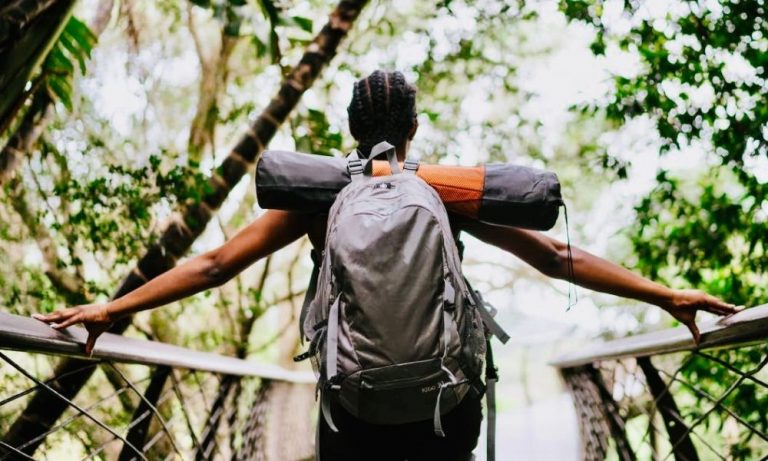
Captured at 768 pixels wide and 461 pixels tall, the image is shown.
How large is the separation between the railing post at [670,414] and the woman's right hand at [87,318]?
143cm

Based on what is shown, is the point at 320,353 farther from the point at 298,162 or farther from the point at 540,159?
the point at 540,159

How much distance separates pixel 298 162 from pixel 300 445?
3.93 metres

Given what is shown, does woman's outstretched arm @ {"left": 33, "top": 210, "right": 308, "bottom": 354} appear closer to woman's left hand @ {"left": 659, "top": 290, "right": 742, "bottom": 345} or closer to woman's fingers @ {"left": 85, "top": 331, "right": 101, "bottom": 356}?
woman's fingers @ {"left": 85, "top": 331, "right": 101, "bottom": 356}

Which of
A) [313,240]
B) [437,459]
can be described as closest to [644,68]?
[313,240]

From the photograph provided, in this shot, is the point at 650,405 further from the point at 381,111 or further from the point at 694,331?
the point at 381,111

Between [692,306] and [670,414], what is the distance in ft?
2.05

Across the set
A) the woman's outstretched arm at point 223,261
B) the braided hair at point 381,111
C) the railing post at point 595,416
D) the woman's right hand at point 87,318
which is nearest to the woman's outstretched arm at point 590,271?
the braided hair at point 381,111

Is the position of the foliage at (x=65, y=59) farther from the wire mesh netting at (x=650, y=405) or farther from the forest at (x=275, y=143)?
the wire mesh netting at (x=650, y=405)

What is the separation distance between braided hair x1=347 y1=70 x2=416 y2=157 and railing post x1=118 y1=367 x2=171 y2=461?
3.02ft

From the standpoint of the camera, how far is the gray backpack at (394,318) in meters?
0.97

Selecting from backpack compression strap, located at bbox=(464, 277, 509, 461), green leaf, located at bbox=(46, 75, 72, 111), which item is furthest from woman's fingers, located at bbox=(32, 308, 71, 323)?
green leaf, located at bbox=(46, 75, 72, 111)

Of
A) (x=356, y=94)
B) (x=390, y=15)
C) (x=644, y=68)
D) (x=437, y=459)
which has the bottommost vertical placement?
(x=437, y=459)

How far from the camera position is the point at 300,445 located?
4.64 metres

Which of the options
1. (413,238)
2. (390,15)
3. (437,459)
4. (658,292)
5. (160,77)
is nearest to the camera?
(413,238)
